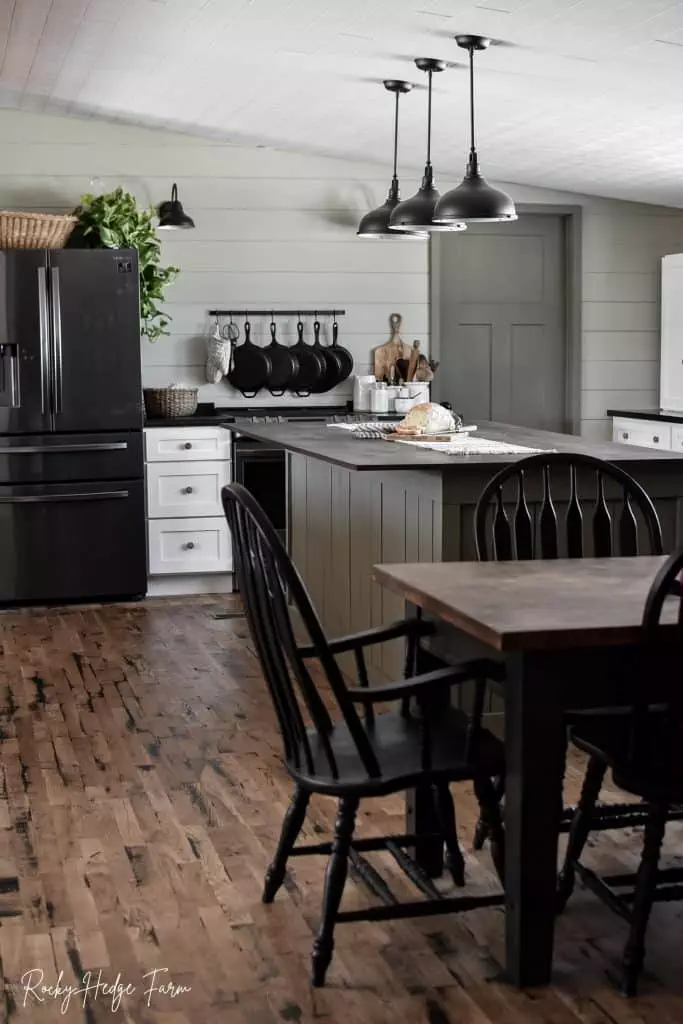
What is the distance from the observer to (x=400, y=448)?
440 cm

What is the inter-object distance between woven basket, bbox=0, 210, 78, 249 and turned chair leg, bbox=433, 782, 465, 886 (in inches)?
163

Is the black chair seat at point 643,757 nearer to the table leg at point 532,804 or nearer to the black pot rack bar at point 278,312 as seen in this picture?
the table leg at point 532,804

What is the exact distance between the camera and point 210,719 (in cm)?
424

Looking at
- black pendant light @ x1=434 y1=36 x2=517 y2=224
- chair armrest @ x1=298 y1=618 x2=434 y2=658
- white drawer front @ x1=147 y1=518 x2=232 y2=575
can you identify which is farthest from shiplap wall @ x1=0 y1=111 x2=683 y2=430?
chair armrest @ x1=298 y1=618 x2=434 y2=658

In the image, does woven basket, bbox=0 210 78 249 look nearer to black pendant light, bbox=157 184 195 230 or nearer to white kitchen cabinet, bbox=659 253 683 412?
black pendant light, bbox=157 184 195 230

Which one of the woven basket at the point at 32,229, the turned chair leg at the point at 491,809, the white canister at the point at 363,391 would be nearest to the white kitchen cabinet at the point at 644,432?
the white canister at the point at 363,391

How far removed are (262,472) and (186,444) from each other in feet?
1.31

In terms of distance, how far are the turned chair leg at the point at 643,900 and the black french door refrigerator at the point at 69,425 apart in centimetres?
428

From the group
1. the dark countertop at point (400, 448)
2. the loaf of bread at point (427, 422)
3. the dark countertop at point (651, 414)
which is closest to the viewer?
the dark countertop at point (400, 448)

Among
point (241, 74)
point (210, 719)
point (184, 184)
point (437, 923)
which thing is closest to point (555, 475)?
point (210, 719)

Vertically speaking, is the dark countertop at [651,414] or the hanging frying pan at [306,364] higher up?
the hanging frying pan at [306,364]

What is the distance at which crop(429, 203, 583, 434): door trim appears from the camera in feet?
23.4

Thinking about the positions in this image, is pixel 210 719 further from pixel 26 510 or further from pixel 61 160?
pixel 61 160

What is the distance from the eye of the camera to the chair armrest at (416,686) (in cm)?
229
